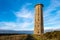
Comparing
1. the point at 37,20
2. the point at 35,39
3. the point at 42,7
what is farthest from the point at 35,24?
the point at 35,39

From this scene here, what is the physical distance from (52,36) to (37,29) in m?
10.00

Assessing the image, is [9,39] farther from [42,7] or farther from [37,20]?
[42,7]

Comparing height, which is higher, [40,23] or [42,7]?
[42,7]

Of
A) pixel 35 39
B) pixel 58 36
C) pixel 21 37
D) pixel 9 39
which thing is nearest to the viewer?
pixel 9 39

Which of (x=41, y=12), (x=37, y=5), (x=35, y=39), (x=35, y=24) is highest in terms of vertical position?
(x=37, y=5)

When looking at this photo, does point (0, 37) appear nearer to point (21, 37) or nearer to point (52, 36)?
point (21, 37)

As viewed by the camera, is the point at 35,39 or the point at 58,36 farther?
the point at 58,36

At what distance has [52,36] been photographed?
14.6 metres

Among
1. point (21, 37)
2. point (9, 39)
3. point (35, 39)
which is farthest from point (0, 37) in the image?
point (35, 39)

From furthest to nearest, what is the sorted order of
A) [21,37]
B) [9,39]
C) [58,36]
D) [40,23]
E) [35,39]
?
1. [40,23]
2. [58,36]
3. [35,39]
4. [21,37]
5. [9,39]

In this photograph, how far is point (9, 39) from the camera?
934 cm

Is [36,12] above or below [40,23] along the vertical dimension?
above

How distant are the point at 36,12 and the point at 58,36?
11663 millimetres

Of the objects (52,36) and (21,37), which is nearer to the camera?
(21,37)
